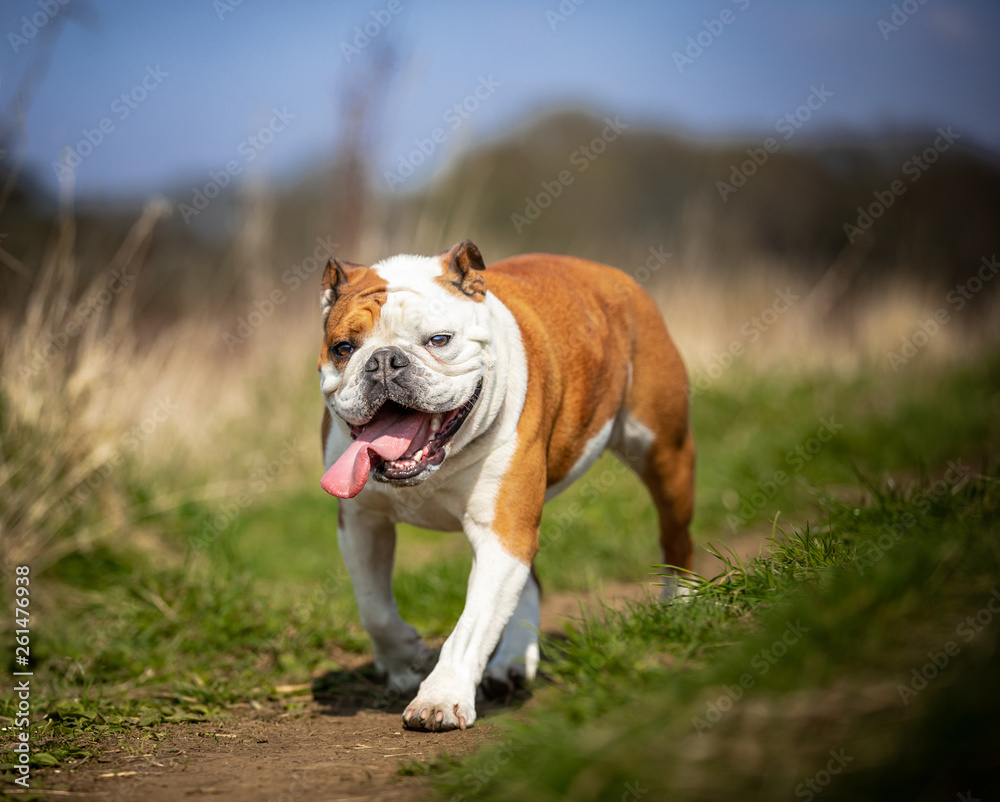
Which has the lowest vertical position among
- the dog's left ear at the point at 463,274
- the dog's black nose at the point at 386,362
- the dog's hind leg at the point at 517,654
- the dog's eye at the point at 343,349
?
the dog's hind leg at the point at 517,654

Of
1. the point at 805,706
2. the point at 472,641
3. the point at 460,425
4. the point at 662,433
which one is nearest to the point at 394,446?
the point at 460,425

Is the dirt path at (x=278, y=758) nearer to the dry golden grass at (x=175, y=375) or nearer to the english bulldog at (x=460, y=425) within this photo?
the english bulldog at (x=460, y=425)

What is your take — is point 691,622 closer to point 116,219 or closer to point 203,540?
point 203,540

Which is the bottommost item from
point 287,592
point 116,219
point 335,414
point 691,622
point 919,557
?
point 287,592

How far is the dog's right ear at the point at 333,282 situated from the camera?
12.3 ft

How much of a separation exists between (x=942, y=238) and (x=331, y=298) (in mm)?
20497

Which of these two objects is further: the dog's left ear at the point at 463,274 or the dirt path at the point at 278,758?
the dog's left ear at the point at 463,274

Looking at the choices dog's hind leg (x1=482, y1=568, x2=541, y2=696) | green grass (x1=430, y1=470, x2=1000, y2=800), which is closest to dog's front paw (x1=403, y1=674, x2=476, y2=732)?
green grass (x1=430, y1=470, x2=1000, y2=800)

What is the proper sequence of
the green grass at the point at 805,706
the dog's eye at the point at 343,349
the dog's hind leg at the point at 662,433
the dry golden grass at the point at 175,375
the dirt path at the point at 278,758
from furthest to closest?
the dry golden grass at the point at 175,375 → the dog's hind leg at the point at 662,433 → the dog's eye at the point at 343,349 → the dirt path at the point at 278,758 → the green grass at the point at 805,706

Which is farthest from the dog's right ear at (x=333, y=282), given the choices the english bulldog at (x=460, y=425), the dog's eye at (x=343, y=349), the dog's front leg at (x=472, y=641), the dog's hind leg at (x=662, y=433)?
the dog's hind leg at (x=662, y=433)

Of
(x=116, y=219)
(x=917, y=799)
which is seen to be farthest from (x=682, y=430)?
(x=116, y=219)

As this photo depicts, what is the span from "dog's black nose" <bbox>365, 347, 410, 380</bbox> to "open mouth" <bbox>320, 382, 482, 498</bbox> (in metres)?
0.16

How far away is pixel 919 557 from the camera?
2.41 metres

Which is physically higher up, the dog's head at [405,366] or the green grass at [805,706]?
the dog's head at [405,366]
